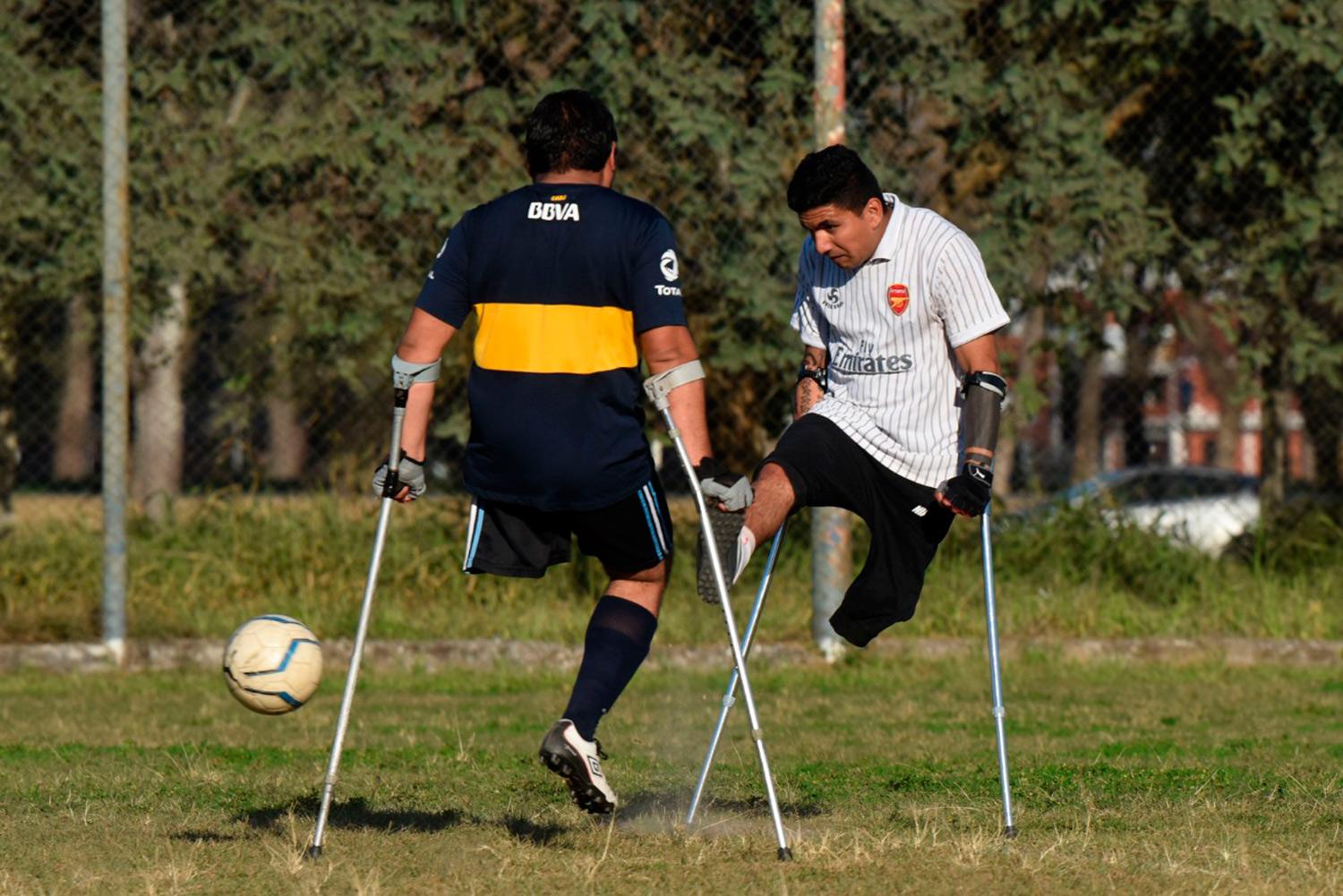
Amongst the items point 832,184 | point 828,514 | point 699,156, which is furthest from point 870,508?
point 699,156

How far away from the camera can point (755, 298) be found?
10.9 metres

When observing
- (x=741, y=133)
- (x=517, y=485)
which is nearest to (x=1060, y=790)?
(x=517, y=485)

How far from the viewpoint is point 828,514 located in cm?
1046

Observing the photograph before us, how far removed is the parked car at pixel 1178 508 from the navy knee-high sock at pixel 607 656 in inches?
254

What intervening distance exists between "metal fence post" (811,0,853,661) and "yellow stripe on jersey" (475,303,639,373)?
5.13m

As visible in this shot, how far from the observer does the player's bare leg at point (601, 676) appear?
5.16 m

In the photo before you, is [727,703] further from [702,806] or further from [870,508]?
[870,508]

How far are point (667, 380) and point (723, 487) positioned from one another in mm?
354

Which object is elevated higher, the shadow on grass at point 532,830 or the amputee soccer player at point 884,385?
the amputee soccer player at point 884,385

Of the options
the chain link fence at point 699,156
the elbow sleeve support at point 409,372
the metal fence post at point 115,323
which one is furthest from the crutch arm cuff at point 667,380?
the metal fence post at point 115,323

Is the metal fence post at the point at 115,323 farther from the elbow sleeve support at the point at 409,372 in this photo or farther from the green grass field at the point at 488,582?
the elbow sleeve support at the point at 409,372

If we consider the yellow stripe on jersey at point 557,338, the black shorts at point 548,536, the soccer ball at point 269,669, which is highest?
the yellow stripe on jersey at point 557,338

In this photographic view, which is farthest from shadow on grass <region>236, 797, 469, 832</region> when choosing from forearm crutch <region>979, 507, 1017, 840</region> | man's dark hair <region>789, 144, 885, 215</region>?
man's dark hair <region>789, 144, 885, 215</region>

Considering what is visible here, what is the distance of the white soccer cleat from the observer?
5.14 m
